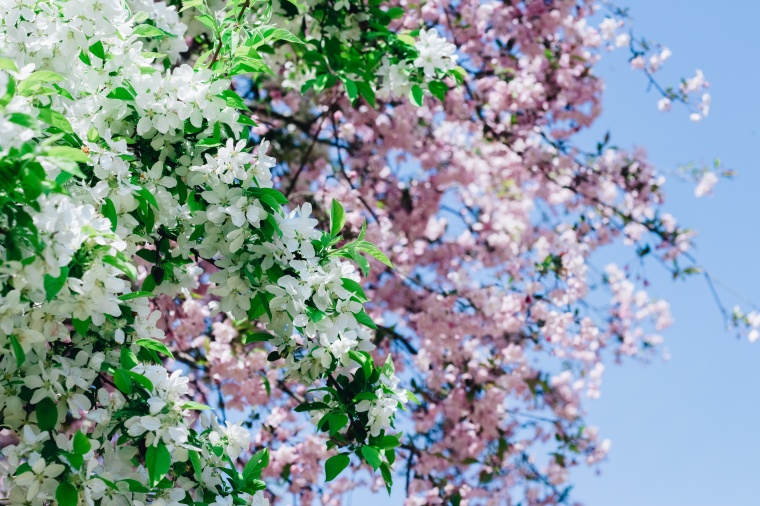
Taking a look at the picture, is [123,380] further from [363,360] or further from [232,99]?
[232,99]

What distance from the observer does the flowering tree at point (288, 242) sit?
1.72 metres

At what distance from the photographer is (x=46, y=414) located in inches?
70.1

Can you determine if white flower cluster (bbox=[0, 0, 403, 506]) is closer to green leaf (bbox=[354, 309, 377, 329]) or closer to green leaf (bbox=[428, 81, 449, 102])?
green leaf (bbox=[354, 309, 377, 329])

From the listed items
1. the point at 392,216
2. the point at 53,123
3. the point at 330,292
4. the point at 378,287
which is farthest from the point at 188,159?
the point at 392,216

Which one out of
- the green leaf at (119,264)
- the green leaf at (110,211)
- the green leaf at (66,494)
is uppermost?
the green leaf at (110,211)

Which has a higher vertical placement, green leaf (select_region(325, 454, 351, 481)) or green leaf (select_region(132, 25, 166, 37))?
green leaf (select_region(132, 25, 166, 37))

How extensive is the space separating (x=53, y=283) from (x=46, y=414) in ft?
1.35

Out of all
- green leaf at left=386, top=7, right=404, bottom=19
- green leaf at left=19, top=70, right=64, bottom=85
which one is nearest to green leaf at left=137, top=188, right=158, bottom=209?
green leaf at left=19, top=70, right=64, bottom=85

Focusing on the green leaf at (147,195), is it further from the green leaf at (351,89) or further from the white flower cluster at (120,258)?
the green leaf at (351,89)

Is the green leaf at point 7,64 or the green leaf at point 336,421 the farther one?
the green leaf at point 336,421

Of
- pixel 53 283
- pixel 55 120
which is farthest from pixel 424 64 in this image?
pixel 53 283

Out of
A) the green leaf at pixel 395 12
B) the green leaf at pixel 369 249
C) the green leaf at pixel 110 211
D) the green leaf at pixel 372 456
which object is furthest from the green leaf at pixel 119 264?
the green leaf at pixel 395 12

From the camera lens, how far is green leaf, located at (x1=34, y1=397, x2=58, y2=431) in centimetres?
178

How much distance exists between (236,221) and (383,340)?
8.98ft
